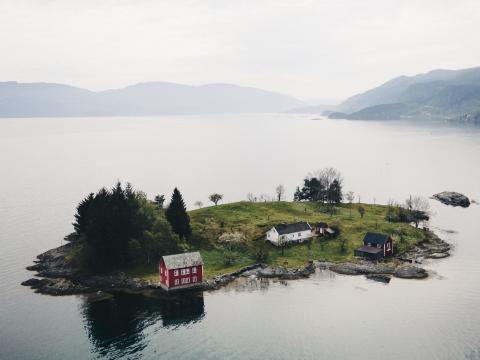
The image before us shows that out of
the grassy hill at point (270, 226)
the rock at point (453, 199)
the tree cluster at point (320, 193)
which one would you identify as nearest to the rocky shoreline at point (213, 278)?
the grassy hill at point (270, 226)

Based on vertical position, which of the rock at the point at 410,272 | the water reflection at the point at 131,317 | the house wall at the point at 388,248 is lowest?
the rock at the point at 410,272

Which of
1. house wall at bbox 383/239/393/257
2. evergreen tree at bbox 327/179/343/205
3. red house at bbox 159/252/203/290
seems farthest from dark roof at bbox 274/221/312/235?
evergreen tree at bbox 327/179/343/205

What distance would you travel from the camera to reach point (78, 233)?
11756cm

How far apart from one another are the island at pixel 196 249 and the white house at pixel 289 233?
1461 millimetres

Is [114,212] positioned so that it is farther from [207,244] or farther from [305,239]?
[305,239]

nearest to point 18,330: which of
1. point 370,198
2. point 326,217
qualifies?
point 326,217

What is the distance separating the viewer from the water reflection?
69463 mm

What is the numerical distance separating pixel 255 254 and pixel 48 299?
4514 centimetres

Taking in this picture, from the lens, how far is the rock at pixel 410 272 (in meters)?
96.6

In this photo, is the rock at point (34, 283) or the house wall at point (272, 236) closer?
the rock at point (34, 283)

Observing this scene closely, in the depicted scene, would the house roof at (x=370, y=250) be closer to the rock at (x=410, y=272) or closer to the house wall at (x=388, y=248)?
the house wall at (x=388, y=248)

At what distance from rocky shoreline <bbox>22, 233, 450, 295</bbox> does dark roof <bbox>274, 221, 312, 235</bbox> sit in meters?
12.2

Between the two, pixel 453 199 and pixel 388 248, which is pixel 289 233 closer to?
pixel 388 248

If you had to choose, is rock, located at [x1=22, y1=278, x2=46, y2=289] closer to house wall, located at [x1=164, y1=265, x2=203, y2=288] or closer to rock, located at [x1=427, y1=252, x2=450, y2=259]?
house wall, located at [x1=164, y1=265, x2=203, y2=288]
